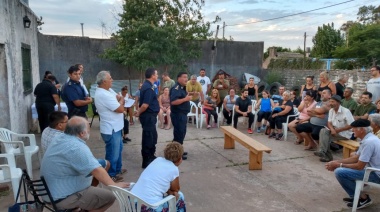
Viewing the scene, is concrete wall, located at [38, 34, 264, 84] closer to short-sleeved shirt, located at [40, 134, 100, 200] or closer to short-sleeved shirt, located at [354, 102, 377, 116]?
short-sleeved shirt, located at [354, 102, 377, 116]

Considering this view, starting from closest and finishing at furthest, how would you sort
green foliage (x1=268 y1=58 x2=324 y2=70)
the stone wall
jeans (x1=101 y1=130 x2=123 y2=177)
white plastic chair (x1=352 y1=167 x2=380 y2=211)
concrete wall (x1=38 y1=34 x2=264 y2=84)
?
white plastic chair (x1=352 y1=167 x2=380 y2=211) → jeans (x1=101 y1=130 x2=123 y2=177) → the stone wall → concrete wall (x1=38 y1=34 x2=264 y2=84) → green foliage (x1=268 y1=58 x2=324 y2=70)

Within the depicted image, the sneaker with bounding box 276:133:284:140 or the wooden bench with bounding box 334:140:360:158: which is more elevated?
the wooden bench with bounding box 334:140:360:158

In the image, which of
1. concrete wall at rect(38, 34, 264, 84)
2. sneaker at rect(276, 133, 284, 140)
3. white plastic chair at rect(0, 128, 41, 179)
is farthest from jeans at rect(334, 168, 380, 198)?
concrete wall at rect(38, 34, 264, 84)

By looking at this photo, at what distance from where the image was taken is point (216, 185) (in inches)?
163

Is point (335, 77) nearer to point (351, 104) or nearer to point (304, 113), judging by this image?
point (351, 104)

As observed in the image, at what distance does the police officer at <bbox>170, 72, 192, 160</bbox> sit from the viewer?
191 inches

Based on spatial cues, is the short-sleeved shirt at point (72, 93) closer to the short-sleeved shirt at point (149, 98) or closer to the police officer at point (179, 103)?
the short-sleeved shirt at point (149, 98)

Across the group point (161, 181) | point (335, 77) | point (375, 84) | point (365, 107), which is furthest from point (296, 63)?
point (161, 181)

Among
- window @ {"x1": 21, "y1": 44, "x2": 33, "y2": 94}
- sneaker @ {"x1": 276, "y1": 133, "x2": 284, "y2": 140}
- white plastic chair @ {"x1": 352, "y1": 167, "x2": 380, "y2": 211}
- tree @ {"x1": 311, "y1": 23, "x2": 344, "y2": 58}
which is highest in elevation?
tree @ {"x1": 311, "y1": 23, "x2": 344, "y2": 58}

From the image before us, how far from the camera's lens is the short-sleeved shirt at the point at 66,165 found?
2.44 meters

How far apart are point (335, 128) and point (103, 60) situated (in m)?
9.43

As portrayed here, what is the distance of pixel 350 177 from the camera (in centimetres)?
350

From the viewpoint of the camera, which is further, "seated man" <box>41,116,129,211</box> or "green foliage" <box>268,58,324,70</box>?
"green foliage" <box>268,58,324,70</box>

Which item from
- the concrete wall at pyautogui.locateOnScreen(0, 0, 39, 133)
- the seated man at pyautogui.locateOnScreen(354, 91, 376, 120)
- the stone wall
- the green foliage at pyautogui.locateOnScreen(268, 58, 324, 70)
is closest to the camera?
the concrete wall at pyautogui.locateOnScreen(0, 0, 39, 133)
